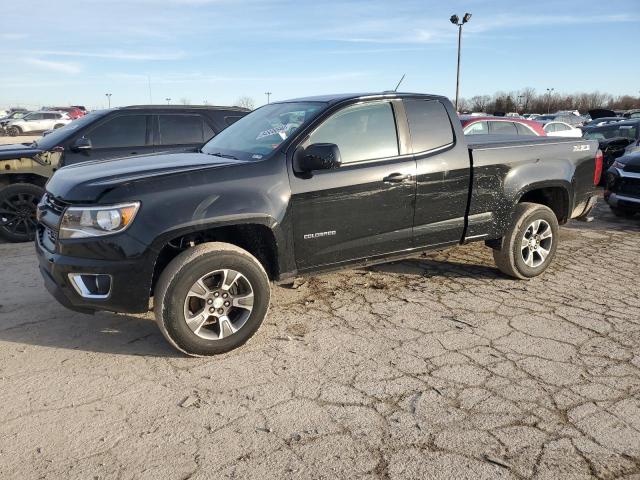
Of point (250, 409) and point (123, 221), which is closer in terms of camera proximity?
point (250, 409)

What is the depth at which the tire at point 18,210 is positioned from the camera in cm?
637

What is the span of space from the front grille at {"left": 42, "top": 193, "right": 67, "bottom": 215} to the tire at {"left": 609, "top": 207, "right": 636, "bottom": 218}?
7.82 m

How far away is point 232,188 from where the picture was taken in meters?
3.41

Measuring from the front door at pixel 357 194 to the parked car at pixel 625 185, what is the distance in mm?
5281

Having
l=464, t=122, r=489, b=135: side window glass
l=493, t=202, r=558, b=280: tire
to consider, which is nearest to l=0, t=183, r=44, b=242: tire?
l=493, t=202, r=558, b=280: tire

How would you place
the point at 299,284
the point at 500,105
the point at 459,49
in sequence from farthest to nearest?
the point at 500,105, the point at 459,49, the point at 299,284

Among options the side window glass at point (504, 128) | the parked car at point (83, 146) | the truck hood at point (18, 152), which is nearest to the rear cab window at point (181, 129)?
the parked car at point (83, 146)

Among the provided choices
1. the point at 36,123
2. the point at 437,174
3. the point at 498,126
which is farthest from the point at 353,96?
the point at 36,123

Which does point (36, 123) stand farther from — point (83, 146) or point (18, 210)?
point (83, 146)

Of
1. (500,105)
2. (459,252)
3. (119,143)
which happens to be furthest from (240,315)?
(500,105)

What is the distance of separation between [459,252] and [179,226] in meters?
3.91

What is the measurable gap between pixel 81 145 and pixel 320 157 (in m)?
4.20

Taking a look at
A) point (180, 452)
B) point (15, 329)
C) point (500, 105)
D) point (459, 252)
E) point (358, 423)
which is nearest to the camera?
point (180, 452)

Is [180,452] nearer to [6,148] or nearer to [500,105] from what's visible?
[6,148]
